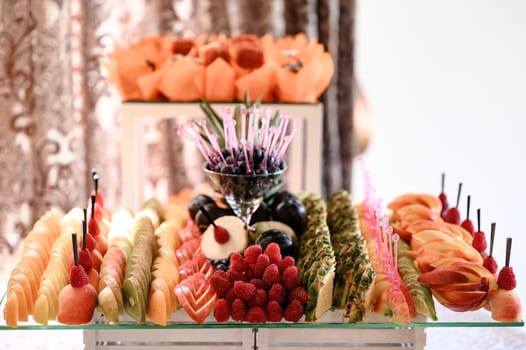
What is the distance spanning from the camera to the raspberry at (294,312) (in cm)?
156

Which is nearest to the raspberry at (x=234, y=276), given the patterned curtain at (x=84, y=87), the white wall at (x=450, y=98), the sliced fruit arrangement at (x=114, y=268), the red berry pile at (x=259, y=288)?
the red berry pile at (x=259, y=288)

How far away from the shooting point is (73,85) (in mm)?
A: 3545

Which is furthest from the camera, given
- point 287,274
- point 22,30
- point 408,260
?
point 22,30

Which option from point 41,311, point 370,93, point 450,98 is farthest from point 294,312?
point 450,98

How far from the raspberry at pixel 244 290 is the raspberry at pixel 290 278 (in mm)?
69

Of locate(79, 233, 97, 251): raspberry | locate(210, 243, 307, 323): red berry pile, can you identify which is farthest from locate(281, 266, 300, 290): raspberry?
locate(79, 233, 97, 251): raspberry

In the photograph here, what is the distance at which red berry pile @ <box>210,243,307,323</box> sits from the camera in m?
1.55

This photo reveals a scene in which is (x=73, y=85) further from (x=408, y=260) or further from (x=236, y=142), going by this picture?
(x=408, y=260)

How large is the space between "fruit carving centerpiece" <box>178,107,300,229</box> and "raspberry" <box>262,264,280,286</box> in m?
0.27

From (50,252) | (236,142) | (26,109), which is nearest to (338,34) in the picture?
(26,109)

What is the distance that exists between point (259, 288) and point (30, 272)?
0.49 m

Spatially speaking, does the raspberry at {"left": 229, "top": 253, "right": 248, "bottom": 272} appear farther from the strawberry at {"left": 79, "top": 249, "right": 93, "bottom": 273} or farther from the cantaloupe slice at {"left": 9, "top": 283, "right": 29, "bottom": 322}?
the cantaloupe slice at {"left": 9, "top": 283, "right": 29, "bottom": 322}

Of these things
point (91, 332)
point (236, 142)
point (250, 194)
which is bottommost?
point (91, 332)

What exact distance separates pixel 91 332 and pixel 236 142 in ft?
1.79
